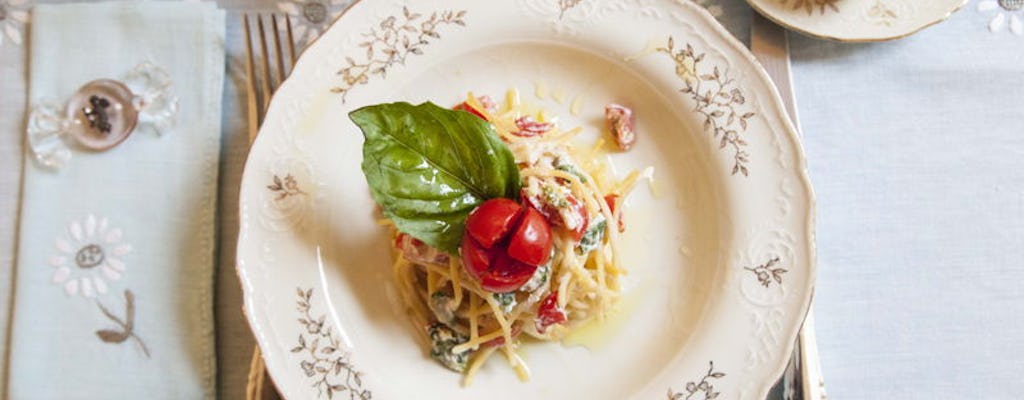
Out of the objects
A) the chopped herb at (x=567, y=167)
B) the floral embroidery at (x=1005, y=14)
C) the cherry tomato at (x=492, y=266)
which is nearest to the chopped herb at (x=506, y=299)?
the cherry tomato at (x=492, y=266)

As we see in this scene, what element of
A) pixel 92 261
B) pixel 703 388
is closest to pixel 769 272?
pixel 703 388

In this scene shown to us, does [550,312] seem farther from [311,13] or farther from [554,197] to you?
[311,13]

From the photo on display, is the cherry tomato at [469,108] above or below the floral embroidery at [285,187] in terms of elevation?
above

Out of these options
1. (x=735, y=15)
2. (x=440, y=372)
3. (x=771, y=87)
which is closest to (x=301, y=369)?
(x=440, y=372)

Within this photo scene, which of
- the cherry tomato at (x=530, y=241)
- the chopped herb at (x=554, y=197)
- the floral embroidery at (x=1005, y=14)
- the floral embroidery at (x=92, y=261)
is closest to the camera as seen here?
the cherry tomato at (x=530, y=241)

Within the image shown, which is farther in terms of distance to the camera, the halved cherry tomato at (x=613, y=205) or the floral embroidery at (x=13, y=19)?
the floral embroidery at (x=13, y=19)

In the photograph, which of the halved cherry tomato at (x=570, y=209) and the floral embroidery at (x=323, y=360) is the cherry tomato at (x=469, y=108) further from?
the floral embroidery at (x=323, y=360)

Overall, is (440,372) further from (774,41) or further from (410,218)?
(774,41)
